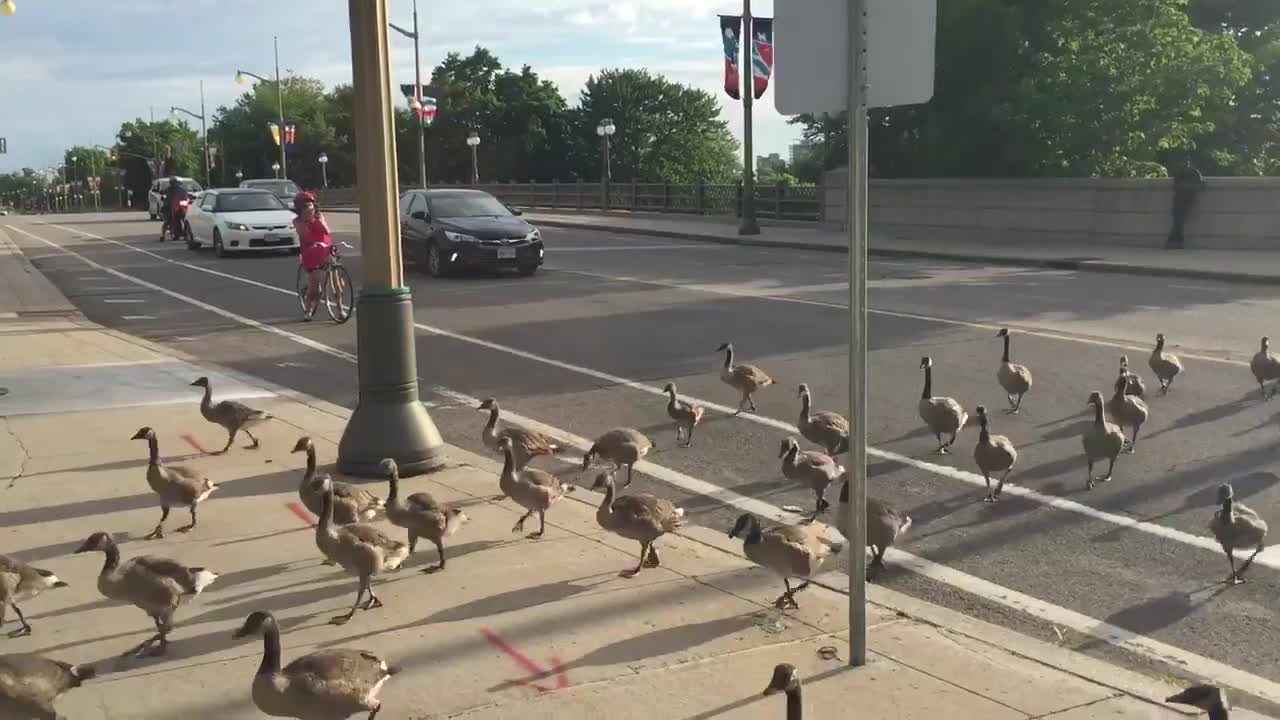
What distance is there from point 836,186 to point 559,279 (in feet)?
55.1

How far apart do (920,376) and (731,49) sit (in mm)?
24992

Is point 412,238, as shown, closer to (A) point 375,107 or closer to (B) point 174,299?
(B) point 174,299

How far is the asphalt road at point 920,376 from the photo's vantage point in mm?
6504

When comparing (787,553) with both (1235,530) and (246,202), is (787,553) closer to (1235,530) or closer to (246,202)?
(1235,530)

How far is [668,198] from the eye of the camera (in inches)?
1937

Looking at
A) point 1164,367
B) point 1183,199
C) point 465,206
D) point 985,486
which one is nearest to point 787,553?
point 985,486

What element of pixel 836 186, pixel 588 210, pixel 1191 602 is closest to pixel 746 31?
pixel 836 186

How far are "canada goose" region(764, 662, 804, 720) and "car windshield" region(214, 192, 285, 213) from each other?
2800cm

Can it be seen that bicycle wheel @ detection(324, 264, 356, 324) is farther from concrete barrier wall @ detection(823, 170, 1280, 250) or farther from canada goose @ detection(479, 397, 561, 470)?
concrete barrier wall @ detection(823, 170, 1280, 250)

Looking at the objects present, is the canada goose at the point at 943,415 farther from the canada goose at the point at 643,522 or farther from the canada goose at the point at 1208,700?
the canada goose at the point at 1208,700

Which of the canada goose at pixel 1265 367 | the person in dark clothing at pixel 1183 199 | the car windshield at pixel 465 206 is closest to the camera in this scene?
the canada goose at pixel 1265 367

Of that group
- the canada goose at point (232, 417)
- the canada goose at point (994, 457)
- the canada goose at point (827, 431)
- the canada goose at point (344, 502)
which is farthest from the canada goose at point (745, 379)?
the canada goose at point (344, 502)

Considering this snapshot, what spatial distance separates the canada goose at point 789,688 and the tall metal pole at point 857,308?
0.63 m

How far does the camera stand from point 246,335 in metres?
16.2
